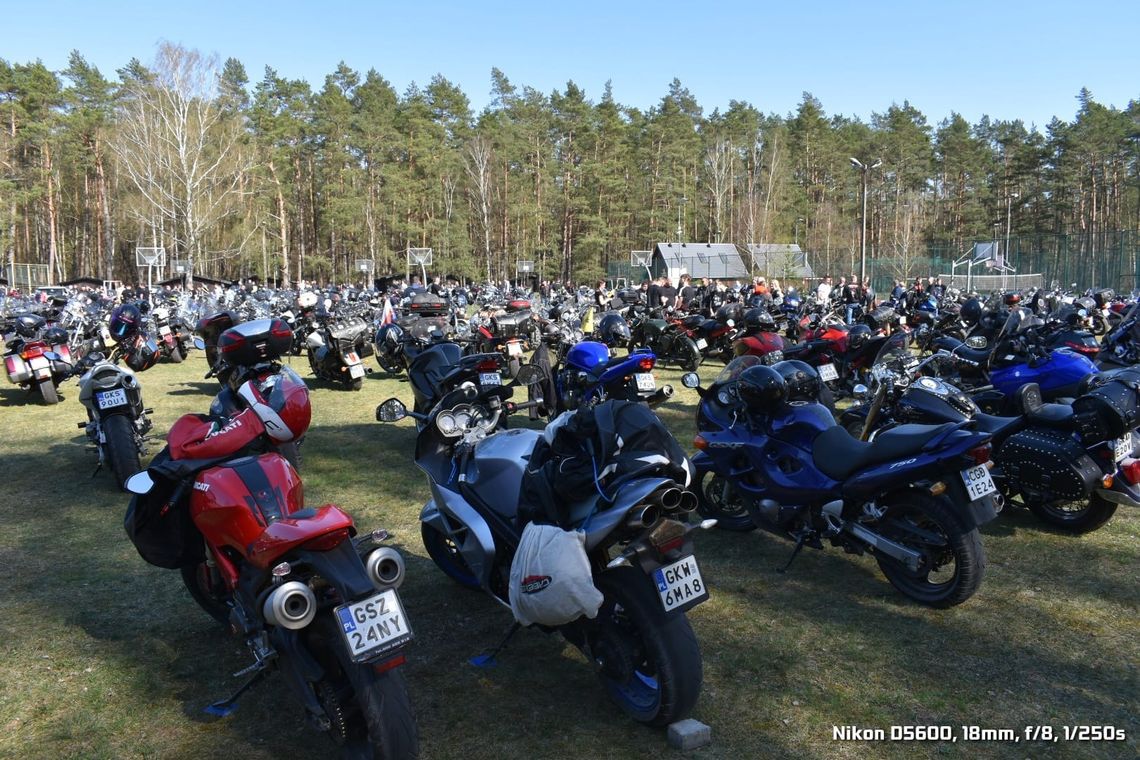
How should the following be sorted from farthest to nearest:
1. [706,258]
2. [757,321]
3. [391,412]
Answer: [706,258], [757,321], [391,412]

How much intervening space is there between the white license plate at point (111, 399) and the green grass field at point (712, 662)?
3.96 ft

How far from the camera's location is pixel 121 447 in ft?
19.8

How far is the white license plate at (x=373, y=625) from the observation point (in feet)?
7.82

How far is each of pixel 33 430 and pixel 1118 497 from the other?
9.64 metres

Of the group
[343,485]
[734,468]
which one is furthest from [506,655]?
[343,485]

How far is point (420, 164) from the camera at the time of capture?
52875 millimetres

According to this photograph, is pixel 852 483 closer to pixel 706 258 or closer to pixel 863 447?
pixel 863 447

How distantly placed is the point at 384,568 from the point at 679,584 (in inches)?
38.9

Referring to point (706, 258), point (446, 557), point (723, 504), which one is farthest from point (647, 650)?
point (706, 258)

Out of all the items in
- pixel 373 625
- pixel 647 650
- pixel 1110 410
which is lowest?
pixel 647 650

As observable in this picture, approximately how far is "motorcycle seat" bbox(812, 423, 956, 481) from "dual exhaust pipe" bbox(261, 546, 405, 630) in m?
2.43

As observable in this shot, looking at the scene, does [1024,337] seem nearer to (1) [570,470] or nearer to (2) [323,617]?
(1) [570,470]

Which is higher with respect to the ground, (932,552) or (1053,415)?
(1053,415)

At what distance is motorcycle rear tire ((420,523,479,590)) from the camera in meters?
4.21
